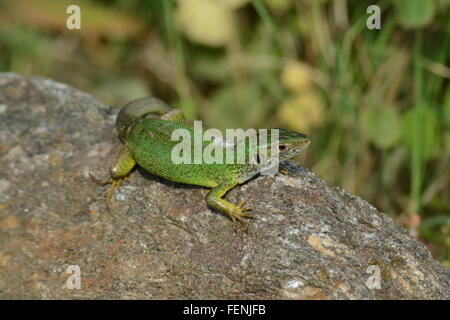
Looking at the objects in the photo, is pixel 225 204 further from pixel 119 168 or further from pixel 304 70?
pixel 304 70

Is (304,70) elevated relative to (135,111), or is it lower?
elevated

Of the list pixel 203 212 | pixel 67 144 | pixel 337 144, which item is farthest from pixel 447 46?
pixel 67 144

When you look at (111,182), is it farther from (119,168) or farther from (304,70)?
Answer: (304,70)

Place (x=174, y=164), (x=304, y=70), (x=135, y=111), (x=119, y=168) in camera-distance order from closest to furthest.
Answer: (x=174, y=164) < (x=119, y=168) < (x=135, y=111) < (x=304, y=70)

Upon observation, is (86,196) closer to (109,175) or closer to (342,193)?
(109,175)

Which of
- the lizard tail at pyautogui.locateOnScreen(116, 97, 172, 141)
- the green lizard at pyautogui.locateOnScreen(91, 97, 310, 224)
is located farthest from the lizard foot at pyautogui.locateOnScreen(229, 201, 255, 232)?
the lizard tail at pyautogui.locateOnScreen(116, 97, 172, 141)

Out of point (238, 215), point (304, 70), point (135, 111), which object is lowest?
point (238, 215)

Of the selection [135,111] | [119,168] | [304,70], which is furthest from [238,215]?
[304,70]

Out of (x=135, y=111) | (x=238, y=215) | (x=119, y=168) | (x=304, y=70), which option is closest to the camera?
(x=238, y=215)

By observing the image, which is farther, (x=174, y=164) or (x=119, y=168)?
(x=119, y=168)
